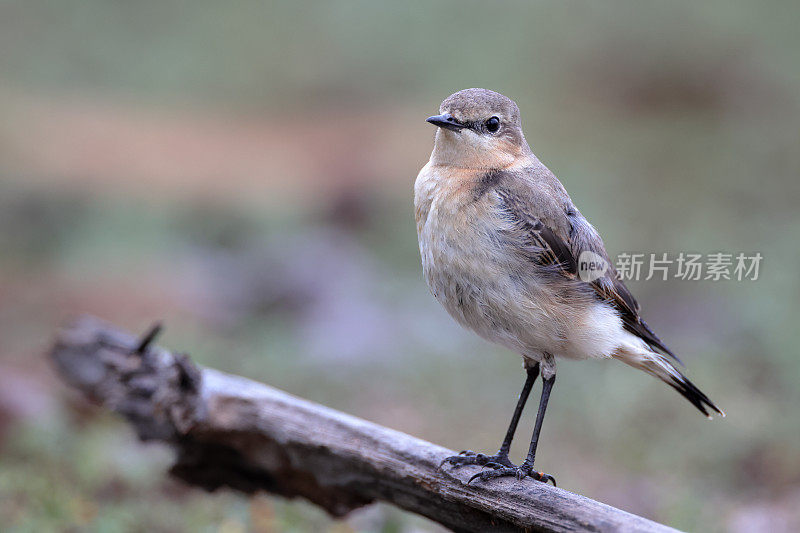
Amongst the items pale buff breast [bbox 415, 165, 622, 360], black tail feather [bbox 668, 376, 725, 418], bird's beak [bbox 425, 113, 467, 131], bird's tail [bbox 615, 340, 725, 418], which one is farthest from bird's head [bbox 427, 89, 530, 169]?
black tail feather [bbox 668, 376, 725, 418]

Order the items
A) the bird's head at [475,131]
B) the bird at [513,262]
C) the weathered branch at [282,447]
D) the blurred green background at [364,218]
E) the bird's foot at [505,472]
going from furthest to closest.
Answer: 1. the blurred green background at [364,218]
2. the bird's head at [475,131]
3. the bird at [513,262]
4. the bird's foot at [505,472]
5. the weathered branch at [282,447]

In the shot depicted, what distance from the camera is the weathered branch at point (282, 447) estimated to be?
157 inches

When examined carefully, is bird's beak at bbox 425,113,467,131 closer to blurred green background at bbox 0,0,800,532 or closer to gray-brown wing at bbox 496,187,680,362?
gray-brown wing at bbox 496,187,680,362

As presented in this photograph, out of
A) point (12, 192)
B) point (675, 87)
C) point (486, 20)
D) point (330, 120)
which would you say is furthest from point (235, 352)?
point (486, 20)

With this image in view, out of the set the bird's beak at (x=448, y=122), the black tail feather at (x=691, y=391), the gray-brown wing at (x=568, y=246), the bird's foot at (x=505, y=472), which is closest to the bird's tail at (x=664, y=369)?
the black tail feather at (x=691, y=391)

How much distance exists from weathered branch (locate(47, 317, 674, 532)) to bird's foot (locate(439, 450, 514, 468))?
0.04 meters

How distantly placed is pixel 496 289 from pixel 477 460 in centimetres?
83

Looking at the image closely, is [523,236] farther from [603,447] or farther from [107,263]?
[107,263]

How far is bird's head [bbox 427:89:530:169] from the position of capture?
451cm

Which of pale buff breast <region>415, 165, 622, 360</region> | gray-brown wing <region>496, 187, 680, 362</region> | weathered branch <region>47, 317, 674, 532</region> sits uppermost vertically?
gray-brown wing <region>496, 187, 680, 362</region>

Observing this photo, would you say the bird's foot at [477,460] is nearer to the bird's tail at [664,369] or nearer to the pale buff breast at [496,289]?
the pale buff breast at [496,289]

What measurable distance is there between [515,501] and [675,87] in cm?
1542

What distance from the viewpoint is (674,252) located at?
34.4 feet

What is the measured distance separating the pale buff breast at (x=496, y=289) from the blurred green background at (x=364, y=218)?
170 cm
